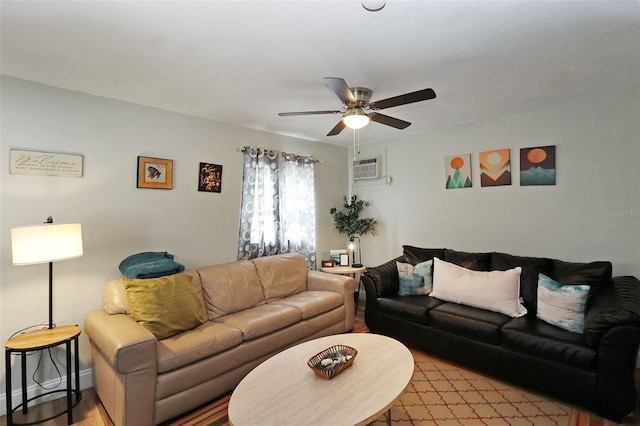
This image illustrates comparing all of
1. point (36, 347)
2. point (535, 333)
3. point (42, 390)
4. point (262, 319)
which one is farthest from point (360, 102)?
point (42, 390)

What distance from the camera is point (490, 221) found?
3496 millimetres

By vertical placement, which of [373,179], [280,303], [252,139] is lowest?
[280,303]

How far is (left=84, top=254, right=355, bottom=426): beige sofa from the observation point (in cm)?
191

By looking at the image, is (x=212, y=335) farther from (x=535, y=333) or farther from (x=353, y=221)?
(x=353, y=221)

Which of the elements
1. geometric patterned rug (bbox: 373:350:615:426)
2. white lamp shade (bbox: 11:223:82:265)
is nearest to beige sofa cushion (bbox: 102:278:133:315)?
white lamp shade (bbox: 11:223:82:265)

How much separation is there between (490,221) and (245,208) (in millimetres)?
2872

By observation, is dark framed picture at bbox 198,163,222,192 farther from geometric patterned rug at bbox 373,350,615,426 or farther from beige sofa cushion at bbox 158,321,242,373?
geometric patterned rug at bbox 373,350,615,426

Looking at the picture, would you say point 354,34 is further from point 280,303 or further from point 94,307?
point 94,307

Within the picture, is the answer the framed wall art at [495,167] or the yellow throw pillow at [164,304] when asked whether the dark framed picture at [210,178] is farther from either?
the framed wall art at [495,167]

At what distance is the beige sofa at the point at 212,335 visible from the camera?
1.91 m

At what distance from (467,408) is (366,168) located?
10.6ft

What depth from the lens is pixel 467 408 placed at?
2.18 metres

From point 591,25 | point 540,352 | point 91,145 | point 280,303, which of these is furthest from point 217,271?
point 591,25

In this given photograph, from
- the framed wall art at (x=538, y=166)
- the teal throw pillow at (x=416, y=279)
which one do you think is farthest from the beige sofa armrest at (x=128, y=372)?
the framed wall art at (x=538, y=166)
